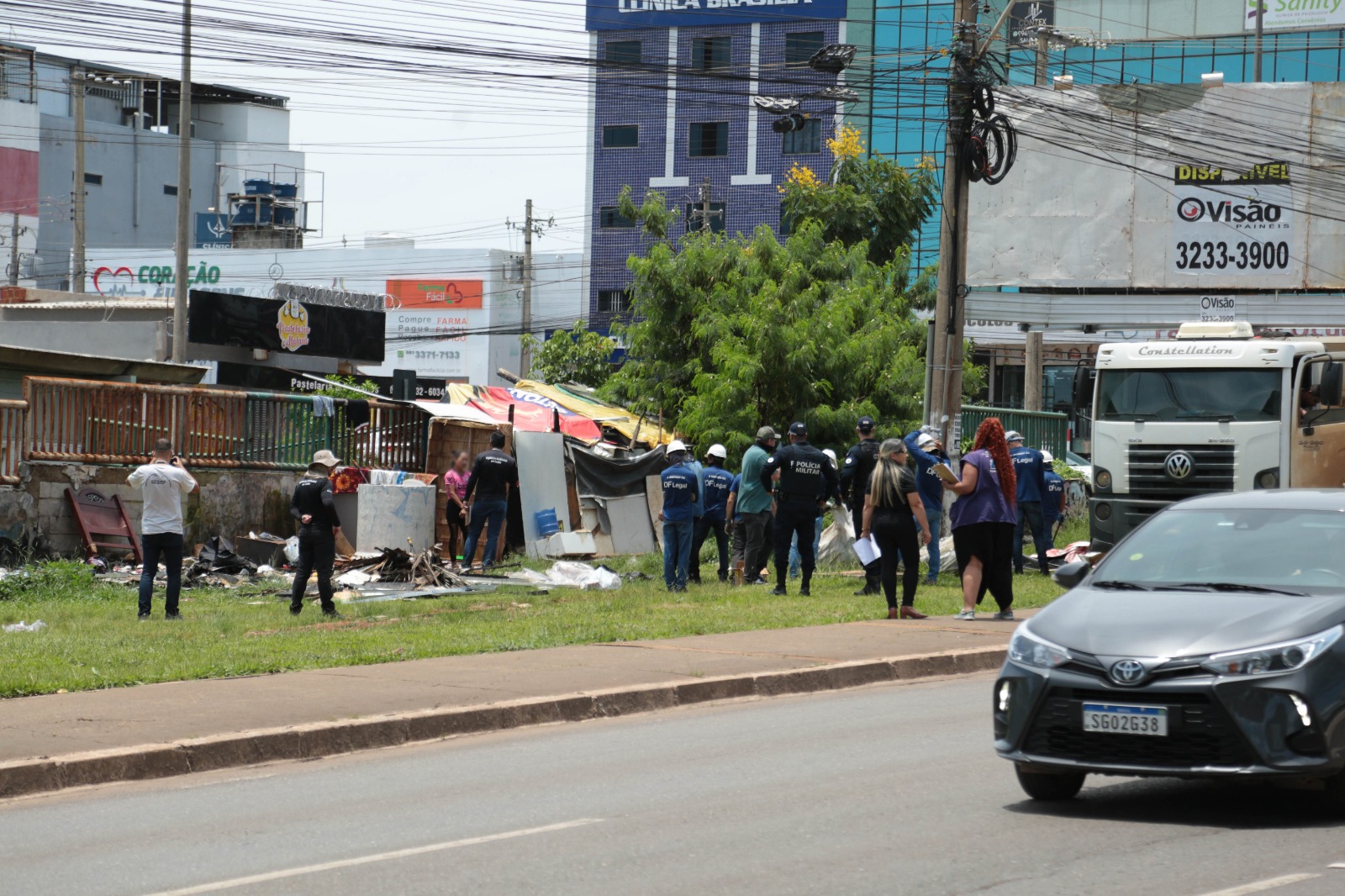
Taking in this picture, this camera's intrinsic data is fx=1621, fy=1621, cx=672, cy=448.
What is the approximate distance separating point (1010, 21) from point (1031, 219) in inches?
1006

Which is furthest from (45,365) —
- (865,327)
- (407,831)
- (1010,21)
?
(1010,21)

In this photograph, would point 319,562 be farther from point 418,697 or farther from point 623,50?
point 623,50

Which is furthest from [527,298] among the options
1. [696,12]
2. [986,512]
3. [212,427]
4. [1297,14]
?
[986,512]

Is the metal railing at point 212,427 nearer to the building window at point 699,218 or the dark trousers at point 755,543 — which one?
the dark trousers at point 755,543

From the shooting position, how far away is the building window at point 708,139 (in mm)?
70500

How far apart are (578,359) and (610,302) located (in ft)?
57.6

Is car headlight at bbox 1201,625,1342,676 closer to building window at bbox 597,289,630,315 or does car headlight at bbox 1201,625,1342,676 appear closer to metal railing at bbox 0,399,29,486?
metal railing at bbox 0,399,29,486

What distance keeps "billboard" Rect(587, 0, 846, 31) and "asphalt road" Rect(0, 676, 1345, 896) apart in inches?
2439

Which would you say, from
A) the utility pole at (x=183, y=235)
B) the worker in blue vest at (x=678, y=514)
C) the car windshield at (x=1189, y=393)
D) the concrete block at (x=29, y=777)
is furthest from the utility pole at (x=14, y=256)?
the concrete block at (x=29, y=777)

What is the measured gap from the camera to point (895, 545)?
50.9 ft

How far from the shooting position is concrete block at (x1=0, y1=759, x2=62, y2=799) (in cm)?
848

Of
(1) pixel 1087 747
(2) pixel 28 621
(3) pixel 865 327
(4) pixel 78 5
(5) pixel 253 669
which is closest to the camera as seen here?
(1) pixel 1087 747

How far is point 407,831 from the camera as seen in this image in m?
7.29

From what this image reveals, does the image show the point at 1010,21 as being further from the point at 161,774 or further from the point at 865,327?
the point at 161,774
